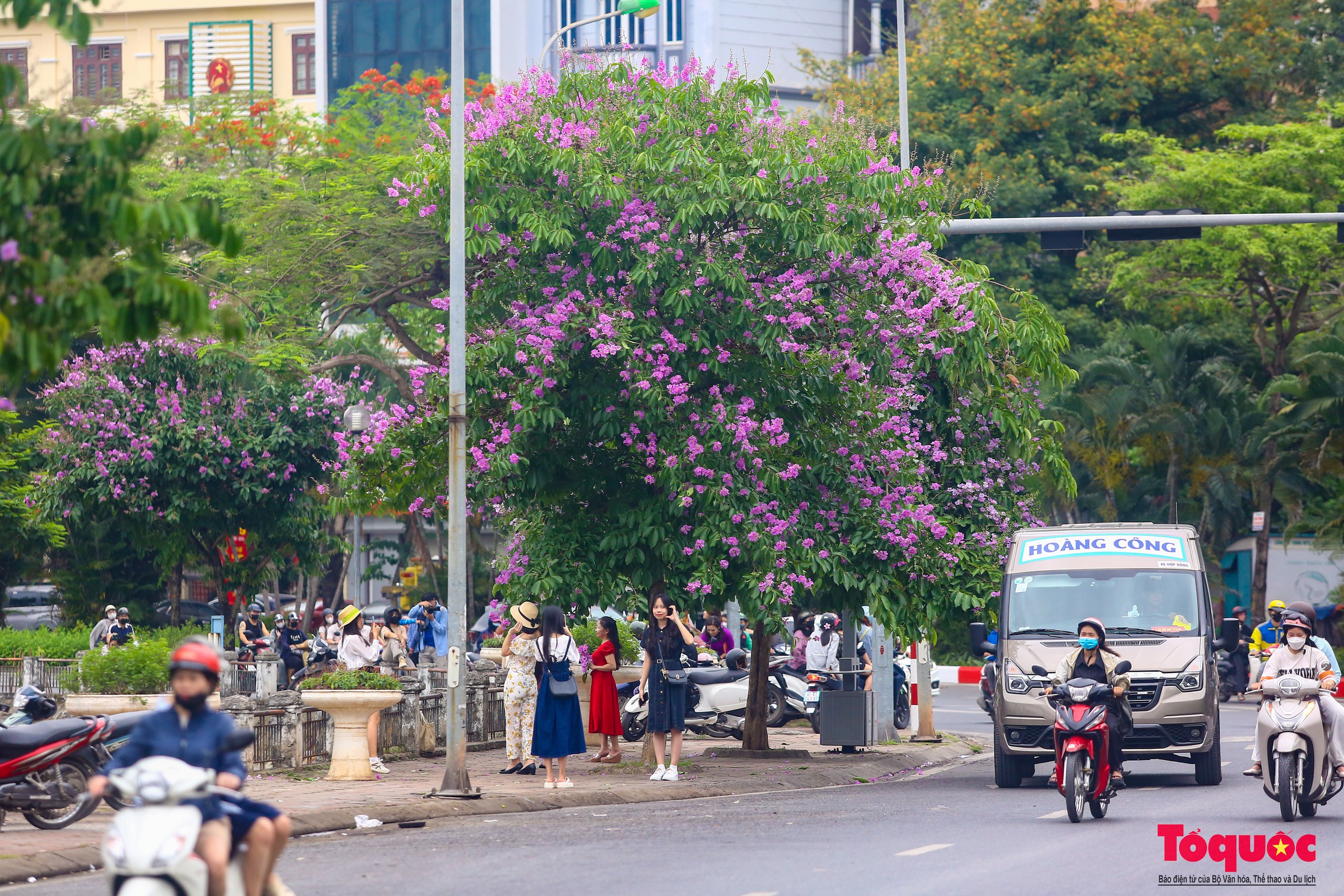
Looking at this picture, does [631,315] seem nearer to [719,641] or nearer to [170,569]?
[719,641]

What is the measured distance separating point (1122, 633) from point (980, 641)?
1448 mm

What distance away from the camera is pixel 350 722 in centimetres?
1694

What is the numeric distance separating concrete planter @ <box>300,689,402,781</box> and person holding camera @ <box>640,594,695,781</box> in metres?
2.57

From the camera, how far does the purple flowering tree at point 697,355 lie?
17.8 meters

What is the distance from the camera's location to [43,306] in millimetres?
8469

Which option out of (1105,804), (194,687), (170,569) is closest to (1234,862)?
(1105,804)

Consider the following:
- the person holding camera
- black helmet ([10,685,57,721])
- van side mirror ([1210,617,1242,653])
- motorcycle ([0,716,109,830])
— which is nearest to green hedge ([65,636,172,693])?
black helmet ([10,685,57,721])

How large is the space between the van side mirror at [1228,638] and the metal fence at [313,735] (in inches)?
365

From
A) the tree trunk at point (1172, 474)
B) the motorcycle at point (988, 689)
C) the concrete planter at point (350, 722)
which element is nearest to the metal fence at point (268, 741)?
the concrete planter at point (350, 722)

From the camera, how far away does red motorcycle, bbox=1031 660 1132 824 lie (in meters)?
13.6

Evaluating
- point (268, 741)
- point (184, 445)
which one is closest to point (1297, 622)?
point (268, 741)

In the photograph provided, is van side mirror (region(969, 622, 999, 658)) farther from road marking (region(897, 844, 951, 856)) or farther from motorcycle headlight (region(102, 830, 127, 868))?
motorcycle headlight (region(102, 830, 127, 868))

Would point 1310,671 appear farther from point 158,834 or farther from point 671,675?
point 158,834

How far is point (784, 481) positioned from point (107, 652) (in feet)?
23.1
